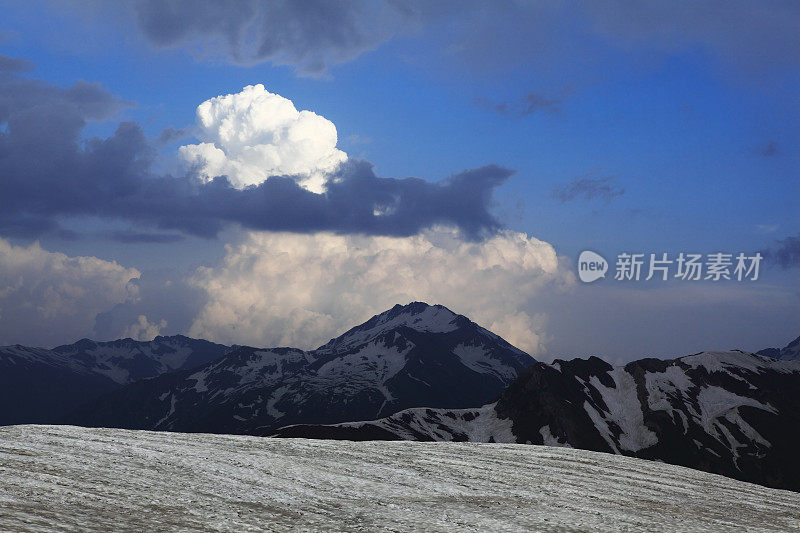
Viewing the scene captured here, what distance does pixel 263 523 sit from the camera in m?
27.7

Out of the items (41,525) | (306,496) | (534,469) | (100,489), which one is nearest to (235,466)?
(306,496)

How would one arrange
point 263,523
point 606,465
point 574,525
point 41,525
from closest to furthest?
point 41,525
point 263,523
point 574,525
point 606,465

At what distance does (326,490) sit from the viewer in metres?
37.0

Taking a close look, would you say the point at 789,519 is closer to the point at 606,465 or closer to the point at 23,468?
the point at 606,465

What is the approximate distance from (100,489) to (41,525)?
8.39 metres

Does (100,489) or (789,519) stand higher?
(789,519)

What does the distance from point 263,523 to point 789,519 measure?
117ft

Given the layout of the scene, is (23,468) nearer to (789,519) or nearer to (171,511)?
(171,511)

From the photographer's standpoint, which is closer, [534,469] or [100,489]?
[100,489]

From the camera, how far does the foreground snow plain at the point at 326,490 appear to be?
27.9 metres

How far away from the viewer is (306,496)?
34750 millimetres

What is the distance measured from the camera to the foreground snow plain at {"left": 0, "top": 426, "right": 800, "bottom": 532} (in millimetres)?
27938

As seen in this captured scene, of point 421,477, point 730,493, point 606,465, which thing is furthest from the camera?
point 606,465

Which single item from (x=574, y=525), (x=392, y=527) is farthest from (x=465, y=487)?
(x=392, y=527)
